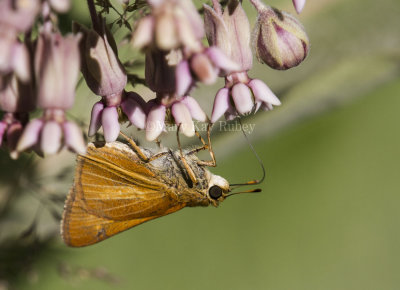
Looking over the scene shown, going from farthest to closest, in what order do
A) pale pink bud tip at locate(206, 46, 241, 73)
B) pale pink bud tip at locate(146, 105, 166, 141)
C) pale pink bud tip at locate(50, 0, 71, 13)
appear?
pale pink bud tip at locate(146, 105, 166, 141)
pale pink bud tip at locate(206, 46, 241, 73)
pale pink bud tip at locate(50, 0, 71, 13)

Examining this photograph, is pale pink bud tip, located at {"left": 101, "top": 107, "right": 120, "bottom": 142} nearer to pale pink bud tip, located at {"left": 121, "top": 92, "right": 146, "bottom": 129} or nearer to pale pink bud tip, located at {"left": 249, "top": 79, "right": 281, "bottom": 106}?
pale pink bud tip, located at {"left": 121, "top": 92, "right": 146, "bottom": 129}

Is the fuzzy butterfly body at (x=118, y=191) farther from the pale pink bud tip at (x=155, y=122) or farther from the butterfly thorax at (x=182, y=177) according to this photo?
the pale pink bud tip at (x=155, y=122)

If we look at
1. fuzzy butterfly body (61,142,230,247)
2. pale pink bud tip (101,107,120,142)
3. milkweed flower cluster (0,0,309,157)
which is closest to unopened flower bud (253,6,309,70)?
milkweed flower cluster (0,0,309,157)

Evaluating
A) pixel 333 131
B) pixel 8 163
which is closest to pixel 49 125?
pixel 8 163

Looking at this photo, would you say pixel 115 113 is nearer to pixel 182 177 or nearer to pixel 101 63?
pixel 101 63

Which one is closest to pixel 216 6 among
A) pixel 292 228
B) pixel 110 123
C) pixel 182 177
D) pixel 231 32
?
pixel 231 32

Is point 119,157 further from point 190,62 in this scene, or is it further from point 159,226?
point 159,226
